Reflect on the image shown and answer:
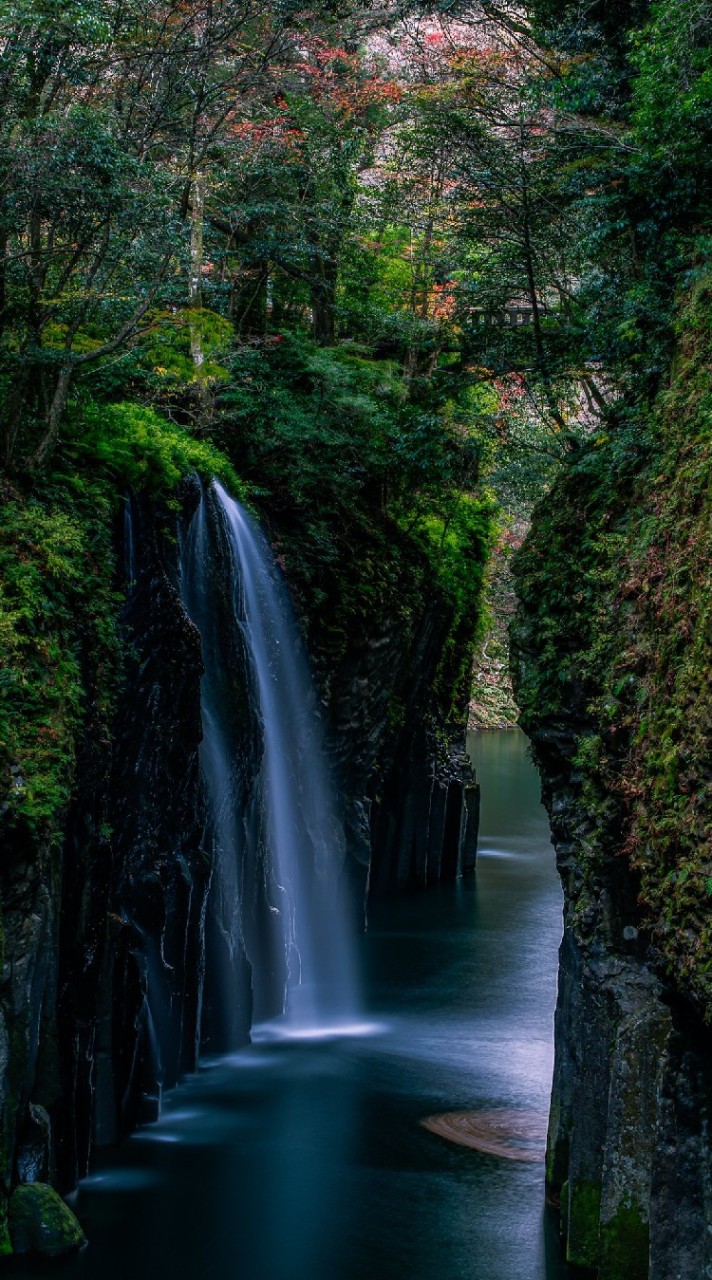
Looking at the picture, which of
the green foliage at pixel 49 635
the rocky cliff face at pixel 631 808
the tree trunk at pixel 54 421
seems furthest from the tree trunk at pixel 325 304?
the rocky cliff face at pixel 631 808

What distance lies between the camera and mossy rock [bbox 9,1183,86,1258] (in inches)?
391

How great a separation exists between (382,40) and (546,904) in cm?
2058

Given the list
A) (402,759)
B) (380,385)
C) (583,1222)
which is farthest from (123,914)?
(402,759)

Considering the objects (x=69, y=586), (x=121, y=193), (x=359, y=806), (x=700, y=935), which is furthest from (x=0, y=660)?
(x=359, y=806)

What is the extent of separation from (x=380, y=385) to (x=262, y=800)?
8.86 meters

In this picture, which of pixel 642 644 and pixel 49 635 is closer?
pixel 642 644

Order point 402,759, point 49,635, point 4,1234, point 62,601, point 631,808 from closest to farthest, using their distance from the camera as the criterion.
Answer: point 631,808 < point 4,1234 < point 49,635 < point 62,601 < point 402,759

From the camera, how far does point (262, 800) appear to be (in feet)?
65.7

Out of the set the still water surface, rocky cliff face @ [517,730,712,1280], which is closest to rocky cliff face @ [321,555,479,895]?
the still water surface

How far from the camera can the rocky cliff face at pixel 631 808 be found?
7.14 metres

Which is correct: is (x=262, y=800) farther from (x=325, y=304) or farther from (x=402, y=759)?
(x=325, y=304)

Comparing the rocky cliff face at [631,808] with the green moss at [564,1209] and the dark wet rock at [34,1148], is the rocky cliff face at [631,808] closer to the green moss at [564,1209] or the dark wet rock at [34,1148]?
the green moss at [564,1209]

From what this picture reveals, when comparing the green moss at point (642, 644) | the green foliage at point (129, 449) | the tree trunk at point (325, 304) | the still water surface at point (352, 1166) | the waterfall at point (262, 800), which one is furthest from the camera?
the tree trunk at point (325, 304)

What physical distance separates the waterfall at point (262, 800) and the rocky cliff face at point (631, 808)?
6.08 meters
